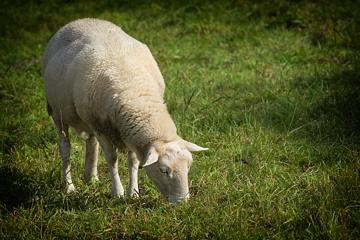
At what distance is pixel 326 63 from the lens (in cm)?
859

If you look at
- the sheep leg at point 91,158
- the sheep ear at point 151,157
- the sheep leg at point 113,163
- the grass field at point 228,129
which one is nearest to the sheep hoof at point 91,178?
the sheep leg at point 91,158

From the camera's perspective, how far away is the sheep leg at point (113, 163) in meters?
5.30

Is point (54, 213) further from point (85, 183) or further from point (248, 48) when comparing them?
point (248, 48)

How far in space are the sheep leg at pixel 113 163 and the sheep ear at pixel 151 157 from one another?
691 millimetres

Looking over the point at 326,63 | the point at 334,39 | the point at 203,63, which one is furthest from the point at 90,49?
the point at 334,39

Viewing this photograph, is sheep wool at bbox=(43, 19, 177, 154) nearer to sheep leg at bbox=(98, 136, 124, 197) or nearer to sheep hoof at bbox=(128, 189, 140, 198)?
sheep leg at bbox=(98, 136, 124, 197)

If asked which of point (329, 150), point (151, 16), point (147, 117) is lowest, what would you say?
point (151, 16)

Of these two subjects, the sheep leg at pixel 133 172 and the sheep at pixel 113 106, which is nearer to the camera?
the sheep at pixel 113 106

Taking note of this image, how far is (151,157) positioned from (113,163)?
0.88 meters

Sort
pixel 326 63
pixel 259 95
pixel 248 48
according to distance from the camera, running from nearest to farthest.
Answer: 1. pixel 259 95
2. pixel 326 63
3. pixel 248 48

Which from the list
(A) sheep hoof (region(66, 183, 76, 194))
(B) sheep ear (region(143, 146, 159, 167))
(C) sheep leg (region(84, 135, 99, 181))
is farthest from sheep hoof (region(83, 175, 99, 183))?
(B) sheep ear (region(143, 146, 159, 167))

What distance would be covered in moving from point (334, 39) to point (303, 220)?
5.71 meters

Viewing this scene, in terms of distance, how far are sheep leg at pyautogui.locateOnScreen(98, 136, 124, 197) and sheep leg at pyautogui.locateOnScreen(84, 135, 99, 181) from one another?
18.6 inches

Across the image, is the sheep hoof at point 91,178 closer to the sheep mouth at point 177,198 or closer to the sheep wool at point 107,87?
the sheep wool at point 107,87
